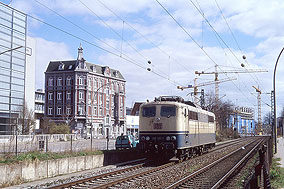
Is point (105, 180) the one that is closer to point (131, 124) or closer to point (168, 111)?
point (168, 111)

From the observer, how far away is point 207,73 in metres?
92.9

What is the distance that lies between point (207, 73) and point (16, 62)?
51386mm

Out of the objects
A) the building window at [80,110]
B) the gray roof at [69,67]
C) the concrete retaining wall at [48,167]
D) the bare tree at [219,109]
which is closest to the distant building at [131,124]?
the gray roof at [69,67]

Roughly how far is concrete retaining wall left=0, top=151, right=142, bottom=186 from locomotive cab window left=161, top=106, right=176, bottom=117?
3782 millimetres

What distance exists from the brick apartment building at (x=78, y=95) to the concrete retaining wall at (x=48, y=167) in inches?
2134

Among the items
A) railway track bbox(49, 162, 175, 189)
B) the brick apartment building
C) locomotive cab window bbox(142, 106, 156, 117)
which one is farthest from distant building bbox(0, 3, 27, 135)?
railway track bbox(49, 162, 175, 189)

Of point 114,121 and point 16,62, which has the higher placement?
point 16,62

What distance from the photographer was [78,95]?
7700 cm

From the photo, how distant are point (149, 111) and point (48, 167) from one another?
8077 mm

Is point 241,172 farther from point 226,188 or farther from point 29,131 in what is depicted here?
point 29,131

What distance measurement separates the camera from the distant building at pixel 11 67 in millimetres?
51047

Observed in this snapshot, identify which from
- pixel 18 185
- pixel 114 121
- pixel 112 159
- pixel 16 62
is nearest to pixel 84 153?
pixel 112 159

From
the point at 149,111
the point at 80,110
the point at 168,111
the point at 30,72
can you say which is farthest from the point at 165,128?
the point at 80,110

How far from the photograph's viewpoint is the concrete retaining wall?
45.7 ft
